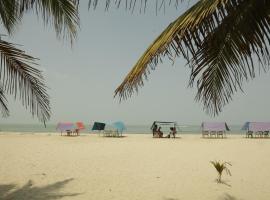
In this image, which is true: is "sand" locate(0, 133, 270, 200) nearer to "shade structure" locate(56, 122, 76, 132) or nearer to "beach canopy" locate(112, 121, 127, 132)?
"beach canopy" locate(112, 121, 127, 132)

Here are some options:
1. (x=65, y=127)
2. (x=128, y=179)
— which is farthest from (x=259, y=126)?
(x=128, y=179)

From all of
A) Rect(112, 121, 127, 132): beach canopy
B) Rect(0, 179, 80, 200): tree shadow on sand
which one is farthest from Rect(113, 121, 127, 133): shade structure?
Rect(0, 179, 80, 200): tree shadow on sand

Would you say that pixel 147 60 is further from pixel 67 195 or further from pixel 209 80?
pixel 67 195

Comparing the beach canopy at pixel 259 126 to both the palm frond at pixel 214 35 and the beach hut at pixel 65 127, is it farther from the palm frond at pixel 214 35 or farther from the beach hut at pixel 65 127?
the palm frond at pixel 214 35

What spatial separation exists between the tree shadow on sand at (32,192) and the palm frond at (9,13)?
3355 millimetres

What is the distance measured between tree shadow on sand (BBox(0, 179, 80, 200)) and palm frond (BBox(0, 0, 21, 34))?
3.36 metres

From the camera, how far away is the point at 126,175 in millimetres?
8273

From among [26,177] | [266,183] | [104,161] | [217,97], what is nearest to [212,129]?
[104,161]

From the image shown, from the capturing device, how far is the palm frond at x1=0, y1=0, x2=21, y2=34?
4.06m

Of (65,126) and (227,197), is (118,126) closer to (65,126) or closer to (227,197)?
(65,126)

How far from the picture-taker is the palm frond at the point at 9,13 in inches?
160

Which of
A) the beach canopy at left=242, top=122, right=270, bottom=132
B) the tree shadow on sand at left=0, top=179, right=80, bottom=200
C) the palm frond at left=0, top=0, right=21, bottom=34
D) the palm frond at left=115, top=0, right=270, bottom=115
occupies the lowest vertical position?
the tree shadow on sand at left=0, top=179, right=80, bottom=200

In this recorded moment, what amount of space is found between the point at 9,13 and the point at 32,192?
13.0ft

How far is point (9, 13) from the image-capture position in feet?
14.4
